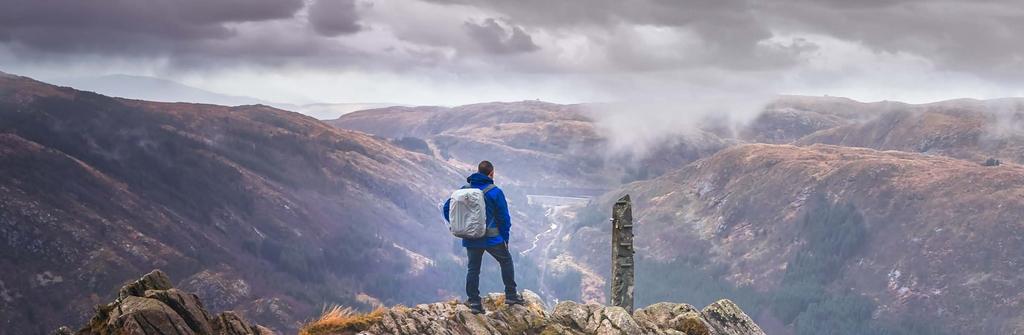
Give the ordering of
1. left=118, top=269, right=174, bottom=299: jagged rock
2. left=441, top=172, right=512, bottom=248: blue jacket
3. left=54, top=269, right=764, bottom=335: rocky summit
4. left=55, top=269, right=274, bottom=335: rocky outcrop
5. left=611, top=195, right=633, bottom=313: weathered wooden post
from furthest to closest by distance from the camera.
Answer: left=611, top=195, right=633, bottom=313: weathered wooden post
left=441, top=172, right=512, bottom=248: blue jacket
left=118, top=269, right=174, bottom=299: jagged rock
left=54, top=269, right=764, bottom=335: rocky summit
left=55, top=269, right=274, bottom=335: rocky outcrop

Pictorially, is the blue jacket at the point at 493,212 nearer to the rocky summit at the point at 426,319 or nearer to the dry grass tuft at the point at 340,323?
the rocky summit at the point at 426,319

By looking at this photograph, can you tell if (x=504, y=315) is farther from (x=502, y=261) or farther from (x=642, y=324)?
(x=642, y=324)

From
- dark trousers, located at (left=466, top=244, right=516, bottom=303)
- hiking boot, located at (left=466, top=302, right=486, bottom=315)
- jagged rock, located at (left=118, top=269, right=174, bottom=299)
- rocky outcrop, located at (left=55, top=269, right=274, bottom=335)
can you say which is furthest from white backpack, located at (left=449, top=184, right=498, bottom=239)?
jagged rock, located at (left=118, top=269, right=174, bottom=299)

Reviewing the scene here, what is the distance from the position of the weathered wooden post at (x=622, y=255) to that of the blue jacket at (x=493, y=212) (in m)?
5.92

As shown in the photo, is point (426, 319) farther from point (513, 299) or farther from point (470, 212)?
point (513, 299)

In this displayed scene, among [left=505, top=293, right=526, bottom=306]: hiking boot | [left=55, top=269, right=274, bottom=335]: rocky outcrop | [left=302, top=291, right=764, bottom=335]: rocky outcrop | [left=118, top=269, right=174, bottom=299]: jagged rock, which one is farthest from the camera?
[left=505, top=293, right=526, bottom=306]: hiking boot

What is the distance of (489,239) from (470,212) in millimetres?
1200

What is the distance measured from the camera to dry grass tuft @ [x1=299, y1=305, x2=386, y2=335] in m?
23.1

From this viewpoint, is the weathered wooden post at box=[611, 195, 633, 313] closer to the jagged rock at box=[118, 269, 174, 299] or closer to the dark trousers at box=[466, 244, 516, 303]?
the dark trousers at box=[466, 244, 516, 303]

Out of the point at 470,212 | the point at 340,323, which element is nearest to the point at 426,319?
the point at 340,323

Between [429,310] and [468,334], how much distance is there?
5.16 ft

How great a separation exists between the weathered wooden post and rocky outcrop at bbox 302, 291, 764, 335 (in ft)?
6.67

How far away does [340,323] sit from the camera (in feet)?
77.3

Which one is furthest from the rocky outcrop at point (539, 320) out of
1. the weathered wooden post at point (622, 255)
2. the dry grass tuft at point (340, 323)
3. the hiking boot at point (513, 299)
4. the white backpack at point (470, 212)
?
the white backpack at point (470, 212)
